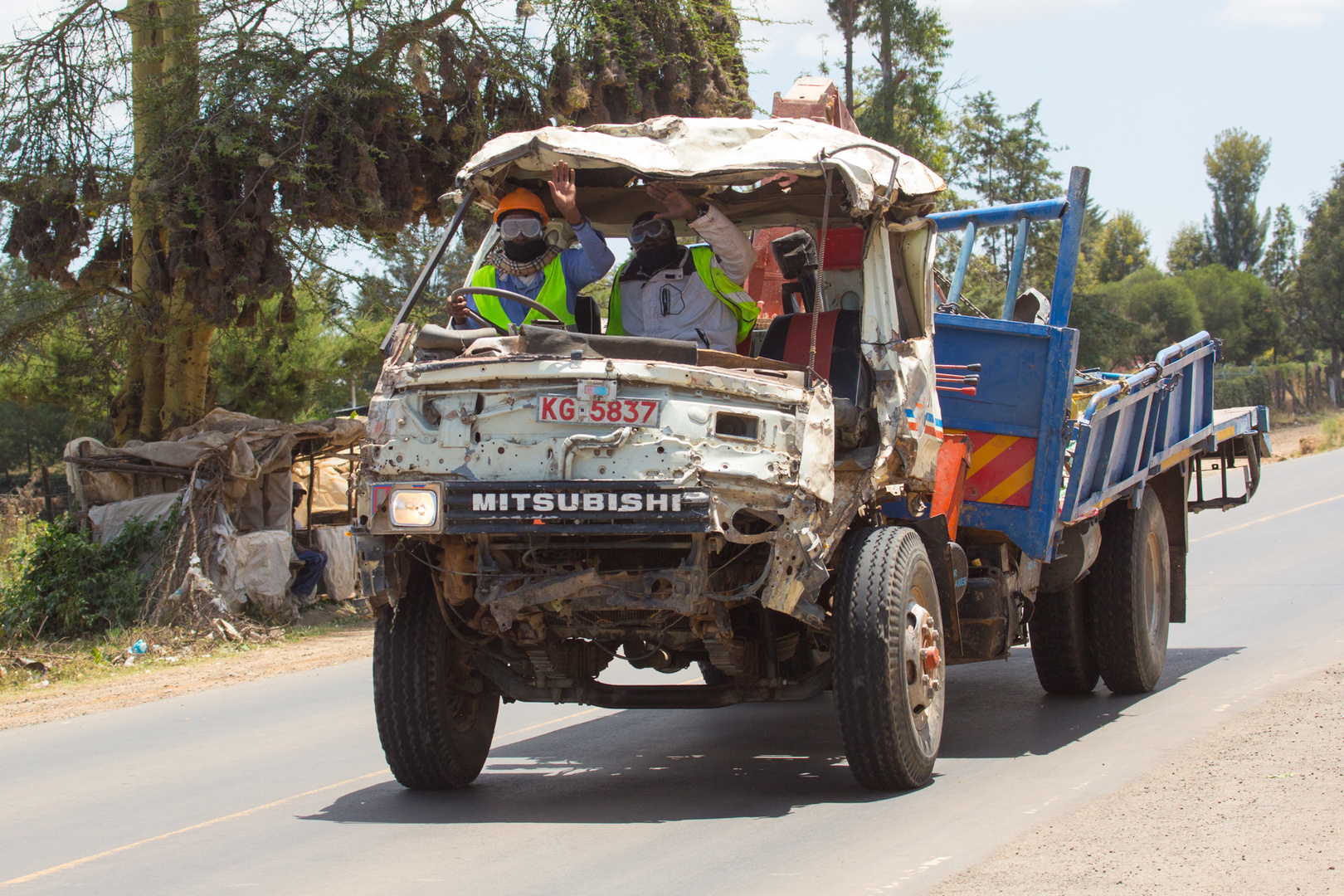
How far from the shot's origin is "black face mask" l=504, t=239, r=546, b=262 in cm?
663

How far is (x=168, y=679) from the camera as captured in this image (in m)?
11.1

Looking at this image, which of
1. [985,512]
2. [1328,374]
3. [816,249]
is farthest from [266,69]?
[1328,374]

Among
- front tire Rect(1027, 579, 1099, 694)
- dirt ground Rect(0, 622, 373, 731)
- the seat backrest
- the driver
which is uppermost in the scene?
the driver

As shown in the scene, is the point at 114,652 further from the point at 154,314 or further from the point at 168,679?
the point at 154,314

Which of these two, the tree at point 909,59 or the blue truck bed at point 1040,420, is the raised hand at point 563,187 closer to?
the blue truck bed at point 1040,420

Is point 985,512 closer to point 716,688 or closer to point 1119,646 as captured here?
point 1119,646

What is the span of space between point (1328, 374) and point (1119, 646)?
168 feet

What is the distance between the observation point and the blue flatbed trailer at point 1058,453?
289 inches

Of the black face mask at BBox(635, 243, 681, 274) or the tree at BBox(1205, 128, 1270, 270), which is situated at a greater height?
the tree at BBox(1205, 128, 1270, 270)

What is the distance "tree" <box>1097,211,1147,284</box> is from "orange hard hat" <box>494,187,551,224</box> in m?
84.7

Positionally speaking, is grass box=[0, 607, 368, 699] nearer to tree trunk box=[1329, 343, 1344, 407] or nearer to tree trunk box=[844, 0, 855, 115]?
tree trunk box=[844, 0, 855, 115]

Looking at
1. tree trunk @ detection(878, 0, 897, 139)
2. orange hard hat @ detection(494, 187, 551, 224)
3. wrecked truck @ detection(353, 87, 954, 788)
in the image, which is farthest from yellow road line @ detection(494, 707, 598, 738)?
tree trunk @ detection(878, 0, 897, 139)

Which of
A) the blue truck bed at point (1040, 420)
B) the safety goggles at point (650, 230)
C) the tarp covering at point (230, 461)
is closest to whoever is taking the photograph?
the safety goggles at point (650, 230)

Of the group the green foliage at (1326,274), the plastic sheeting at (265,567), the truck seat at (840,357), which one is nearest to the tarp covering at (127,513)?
the plastic sheeting at (265,567)
